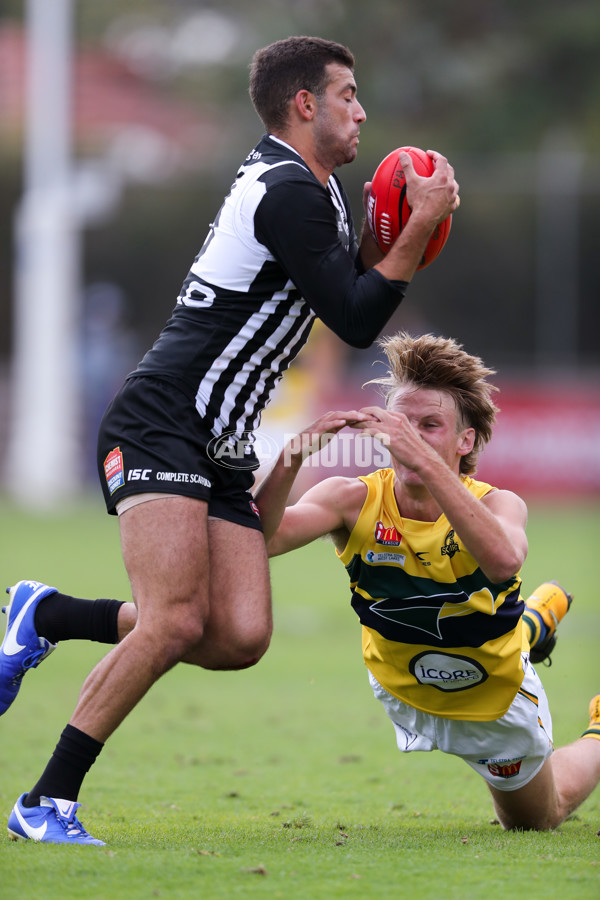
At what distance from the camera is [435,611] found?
4.45 m

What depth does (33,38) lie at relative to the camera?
72.7 feet

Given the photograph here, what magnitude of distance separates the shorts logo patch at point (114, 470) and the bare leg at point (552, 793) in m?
1.90

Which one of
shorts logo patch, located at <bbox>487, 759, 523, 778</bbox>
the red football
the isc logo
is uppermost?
the red football

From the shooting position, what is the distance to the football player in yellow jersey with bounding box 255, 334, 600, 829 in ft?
14.6

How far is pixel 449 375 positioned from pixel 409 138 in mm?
24184

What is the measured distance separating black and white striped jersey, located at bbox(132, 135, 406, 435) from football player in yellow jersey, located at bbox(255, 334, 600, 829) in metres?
0.30

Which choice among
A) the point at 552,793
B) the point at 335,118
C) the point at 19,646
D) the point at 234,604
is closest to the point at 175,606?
the point at 234,604

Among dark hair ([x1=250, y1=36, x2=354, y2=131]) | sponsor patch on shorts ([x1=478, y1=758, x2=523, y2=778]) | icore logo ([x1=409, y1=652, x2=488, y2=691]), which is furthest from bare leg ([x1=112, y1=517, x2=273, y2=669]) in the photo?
dark hair ([x1=250, y1=36, x2=354, y2=131])

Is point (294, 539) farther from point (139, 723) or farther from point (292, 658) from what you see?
point (292, 658)

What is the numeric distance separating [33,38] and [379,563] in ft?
65.3

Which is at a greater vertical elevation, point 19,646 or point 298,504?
point 298,504

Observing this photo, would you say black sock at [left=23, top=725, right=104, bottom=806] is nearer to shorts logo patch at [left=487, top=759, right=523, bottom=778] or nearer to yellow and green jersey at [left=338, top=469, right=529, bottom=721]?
yellow and green jersey at [left=338, top=469, right=529, bottom=721]

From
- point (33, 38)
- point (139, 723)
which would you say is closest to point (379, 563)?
point (139, 723)

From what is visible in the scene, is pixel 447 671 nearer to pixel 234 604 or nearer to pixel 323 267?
pixel 234 604
